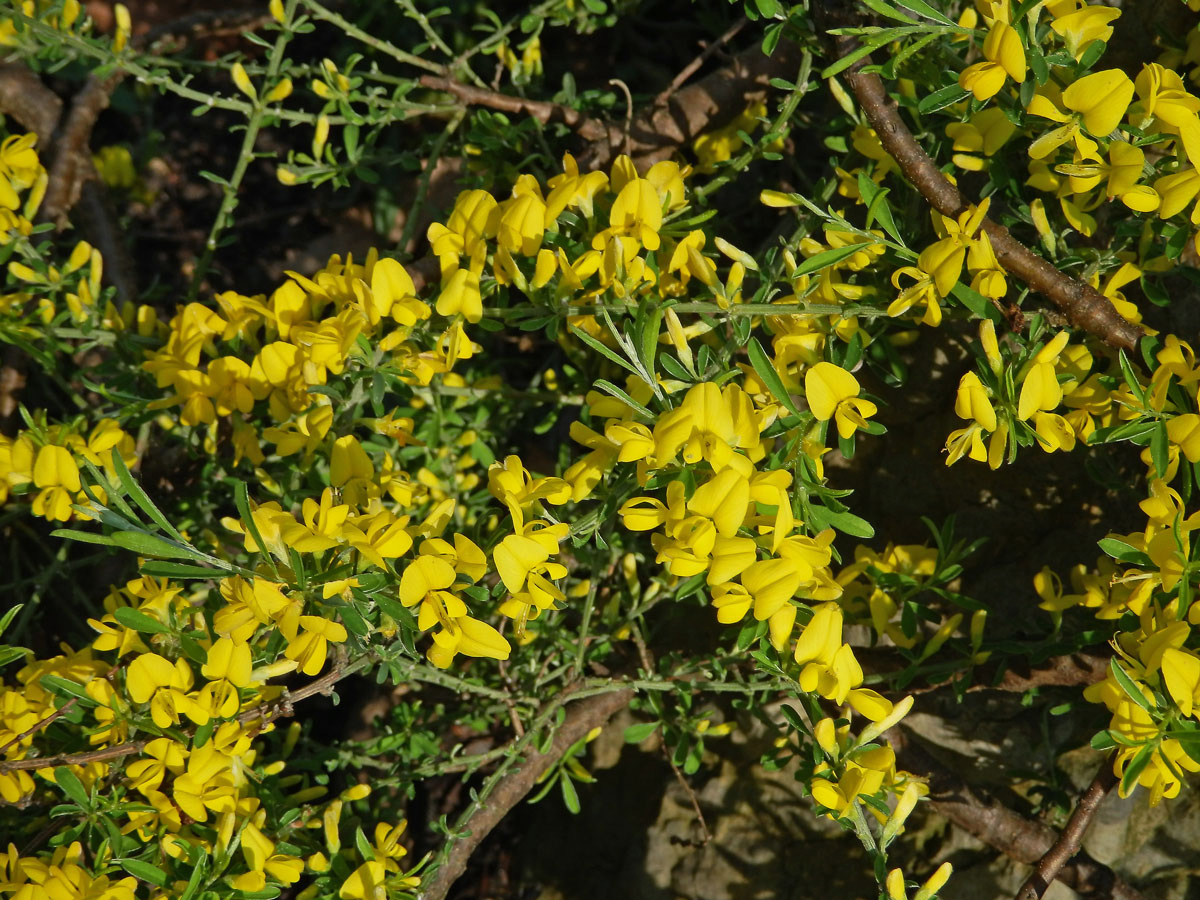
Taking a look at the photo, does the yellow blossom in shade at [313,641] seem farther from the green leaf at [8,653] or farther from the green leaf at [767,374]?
the green leaf at [767,374]

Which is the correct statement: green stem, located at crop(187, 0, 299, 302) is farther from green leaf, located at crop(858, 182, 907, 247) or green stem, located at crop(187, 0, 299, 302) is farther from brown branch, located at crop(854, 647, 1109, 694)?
brown branch, located at crop(854, 647, 1109, 694)

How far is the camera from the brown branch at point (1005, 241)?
1.50 meters

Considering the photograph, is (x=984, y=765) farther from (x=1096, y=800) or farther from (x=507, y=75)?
(x=507, y=75)

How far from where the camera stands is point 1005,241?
1.49 meters

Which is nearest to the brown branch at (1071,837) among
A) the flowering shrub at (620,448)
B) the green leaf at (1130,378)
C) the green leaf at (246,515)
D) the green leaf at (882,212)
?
the flowering shrub at (620,448)

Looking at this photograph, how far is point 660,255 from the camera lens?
170 centimetres

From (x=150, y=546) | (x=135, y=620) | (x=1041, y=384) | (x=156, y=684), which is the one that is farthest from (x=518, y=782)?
(x=1041, y=384)

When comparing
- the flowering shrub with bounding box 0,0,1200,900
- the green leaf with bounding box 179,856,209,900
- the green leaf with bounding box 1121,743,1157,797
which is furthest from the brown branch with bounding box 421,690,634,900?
the green leaf with bounding box 1121,743,1157,797

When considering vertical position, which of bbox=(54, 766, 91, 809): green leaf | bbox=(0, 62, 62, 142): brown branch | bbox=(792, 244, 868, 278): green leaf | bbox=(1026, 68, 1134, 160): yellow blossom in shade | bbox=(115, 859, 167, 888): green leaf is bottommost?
bbox=(115, 859, 167, 888): green leaf

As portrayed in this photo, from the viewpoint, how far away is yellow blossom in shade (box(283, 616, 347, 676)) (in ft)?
4.20

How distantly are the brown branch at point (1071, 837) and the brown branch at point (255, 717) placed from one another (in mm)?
1129

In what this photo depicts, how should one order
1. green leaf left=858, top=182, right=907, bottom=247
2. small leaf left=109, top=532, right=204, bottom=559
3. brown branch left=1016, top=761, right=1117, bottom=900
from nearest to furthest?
small leaf left=109, top=532, right=204, bottom=559, green leaf left=858, top=182, right=907, bottom=247, brown branch left=1016, top=761, right=1117, bottom=900

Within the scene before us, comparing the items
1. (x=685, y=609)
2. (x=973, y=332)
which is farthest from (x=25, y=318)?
(x=973, y=332)

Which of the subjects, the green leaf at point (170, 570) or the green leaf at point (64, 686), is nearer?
the green leaf at point (170, 570)
